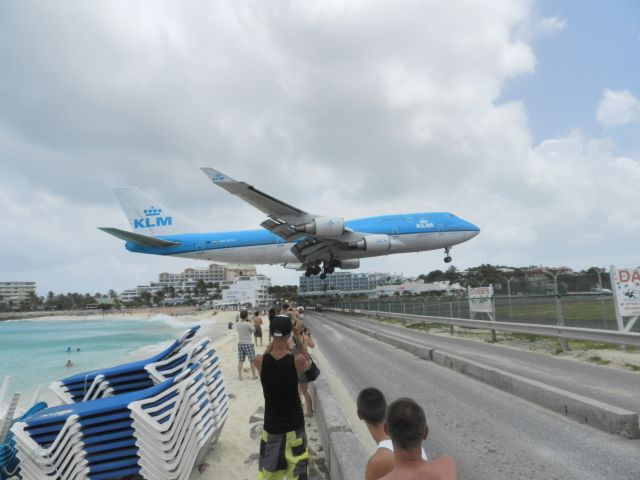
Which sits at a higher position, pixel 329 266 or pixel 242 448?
pixel 329 266

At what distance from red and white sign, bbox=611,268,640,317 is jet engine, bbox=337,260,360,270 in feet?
57.9

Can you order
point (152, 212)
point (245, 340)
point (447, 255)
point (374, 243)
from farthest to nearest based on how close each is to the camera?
1. point (152, 212)
2. point (447, 255)
3. point (374, 243)
4. point (245, 340)

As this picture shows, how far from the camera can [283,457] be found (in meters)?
3.47

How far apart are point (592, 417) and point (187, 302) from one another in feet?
582

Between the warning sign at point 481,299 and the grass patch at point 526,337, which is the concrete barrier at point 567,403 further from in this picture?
the warning sign at point 481,299

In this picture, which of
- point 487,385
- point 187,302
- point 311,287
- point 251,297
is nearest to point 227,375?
point 487,385

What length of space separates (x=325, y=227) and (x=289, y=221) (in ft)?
7.46

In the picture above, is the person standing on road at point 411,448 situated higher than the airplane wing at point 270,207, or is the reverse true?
the airplane wing at point 270,207

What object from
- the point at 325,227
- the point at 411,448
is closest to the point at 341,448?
the point at 411,448

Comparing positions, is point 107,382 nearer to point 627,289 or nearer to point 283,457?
point 283,457

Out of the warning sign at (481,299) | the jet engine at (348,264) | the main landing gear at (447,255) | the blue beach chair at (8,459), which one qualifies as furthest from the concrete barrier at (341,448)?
the main landing gear at (447,255)

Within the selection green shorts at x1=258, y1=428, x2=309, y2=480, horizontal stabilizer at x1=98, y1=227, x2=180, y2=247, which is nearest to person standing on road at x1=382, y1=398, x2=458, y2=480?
green shorts at x1=258, y1=428, x2=309, y2=480

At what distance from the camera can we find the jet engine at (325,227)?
2059 centimetres

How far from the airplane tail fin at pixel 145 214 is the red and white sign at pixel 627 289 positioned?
2410 centimetres
